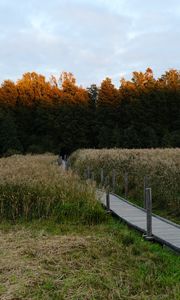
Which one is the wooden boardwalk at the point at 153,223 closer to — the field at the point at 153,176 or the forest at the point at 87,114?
the field at the point at 153,176

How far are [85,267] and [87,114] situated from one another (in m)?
56.4

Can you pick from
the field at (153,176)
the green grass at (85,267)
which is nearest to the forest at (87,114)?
the field at (153,176)

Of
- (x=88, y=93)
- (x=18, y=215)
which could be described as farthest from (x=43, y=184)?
(x=88, y=93)

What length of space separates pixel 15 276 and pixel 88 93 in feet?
207

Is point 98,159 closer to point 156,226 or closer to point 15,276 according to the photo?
point 156,226

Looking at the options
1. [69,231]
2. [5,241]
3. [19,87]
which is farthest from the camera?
[19,87]

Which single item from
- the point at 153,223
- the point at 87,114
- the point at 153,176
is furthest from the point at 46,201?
the point at 87,114

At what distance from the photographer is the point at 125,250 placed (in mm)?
7664

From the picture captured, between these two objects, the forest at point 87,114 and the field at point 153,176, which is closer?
the field at point 153,176

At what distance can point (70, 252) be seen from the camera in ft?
23.9

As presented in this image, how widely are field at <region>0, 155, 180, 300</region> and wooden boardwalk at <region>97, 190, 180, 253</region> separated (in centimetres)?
20

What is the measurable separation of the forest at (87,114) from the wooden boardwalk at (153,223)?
38.5 meters

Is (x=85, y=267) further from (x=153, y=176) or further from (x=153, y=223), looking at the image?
(x=153, y=176)

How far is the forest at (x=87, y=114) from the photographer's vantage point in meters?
56.2
